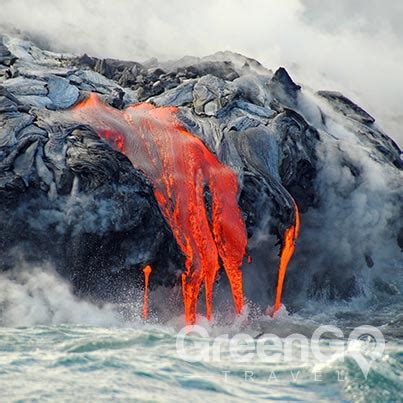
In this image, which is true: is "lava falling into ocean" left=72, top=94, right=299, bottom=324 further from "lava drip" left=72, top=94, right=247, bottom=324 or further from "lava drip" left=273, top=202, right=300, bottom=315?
"lava drip" left=273, top=202, right=300, bottom=315

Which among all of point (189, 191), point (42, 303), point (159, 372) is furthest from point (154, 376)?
point (189, 191)

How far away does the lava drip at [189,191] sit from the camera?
82.7 ft

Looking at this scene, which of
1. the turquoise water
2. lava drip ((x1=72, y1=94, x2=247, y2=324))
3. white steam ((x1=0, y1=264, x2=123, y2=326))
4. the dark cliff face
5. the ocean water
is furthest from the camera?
lava drip ((x1=72, y1=94, x2=247, y2=324))

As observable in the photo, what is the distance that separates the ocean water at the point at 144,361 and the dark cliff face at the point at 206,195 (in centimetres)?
125

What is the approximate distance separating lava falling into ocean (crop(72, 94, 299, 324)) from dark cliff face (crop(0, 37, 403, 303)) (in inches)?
18.7

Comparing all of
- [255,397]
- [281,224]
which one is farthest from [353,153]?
[255,397]

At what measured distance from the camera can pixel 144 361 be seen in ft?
55.1

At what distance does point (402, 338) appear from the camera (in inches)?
927

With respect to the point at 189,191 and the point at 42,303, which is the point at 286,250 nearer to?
the point at 189,191

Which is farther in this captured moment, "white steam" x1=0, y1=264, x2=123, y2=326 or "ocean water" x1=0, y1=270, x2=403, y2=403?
"white steam" x1=0, y1=264, x2=123, y2=326

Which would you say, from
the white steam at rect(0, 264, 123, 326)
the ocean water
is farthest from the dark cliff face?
the ocean water

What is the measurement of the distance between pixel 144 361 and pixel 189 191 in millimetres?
9881

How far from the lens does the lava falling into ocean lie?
25.2m

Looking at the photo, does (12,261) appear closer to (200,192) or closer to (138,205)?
(138,205)
